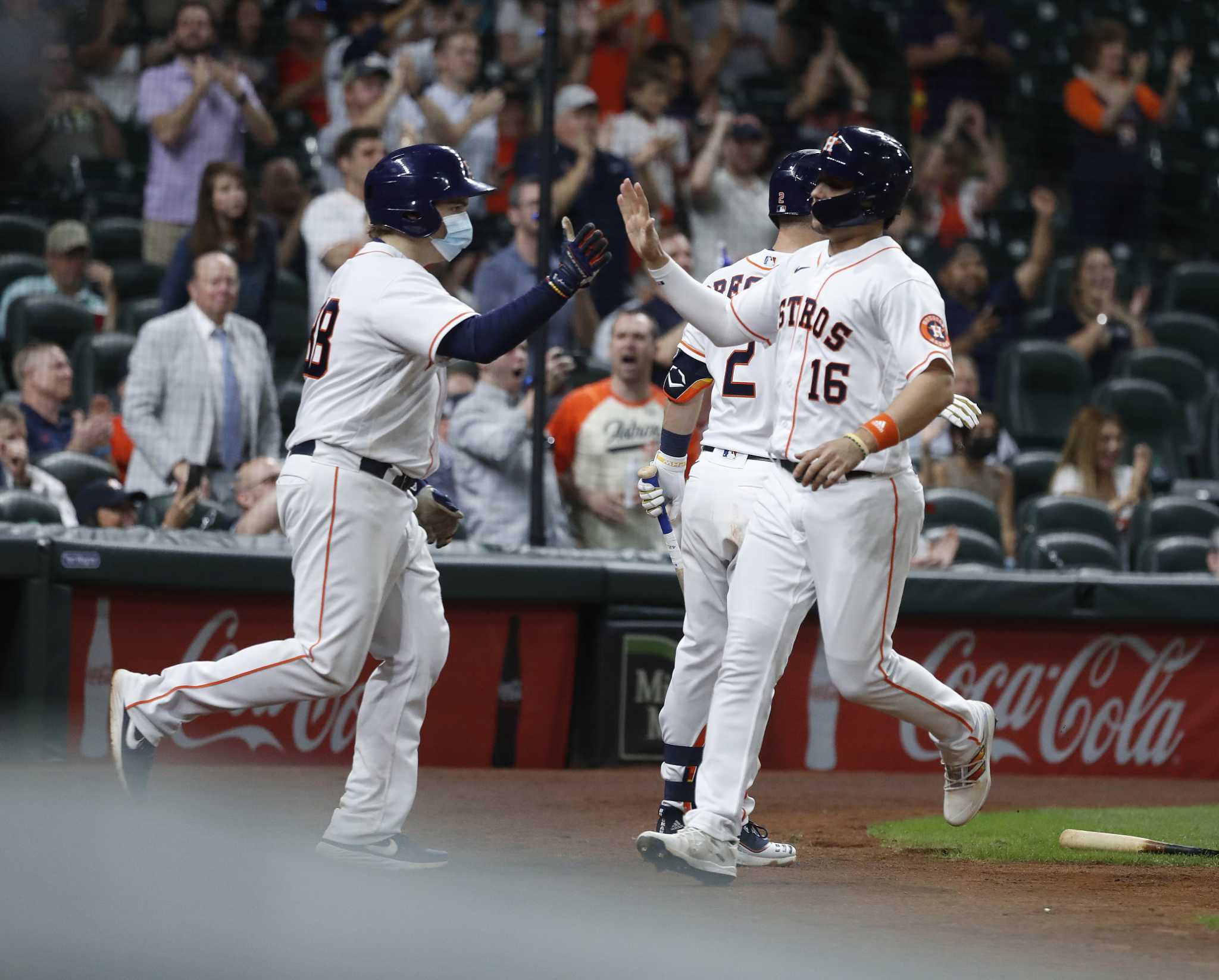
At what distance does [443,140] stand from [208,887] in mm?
6540

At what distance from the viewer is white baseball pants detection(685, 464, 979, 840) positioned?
15.0ft

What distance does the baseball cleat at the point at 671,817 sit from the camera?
5234mm

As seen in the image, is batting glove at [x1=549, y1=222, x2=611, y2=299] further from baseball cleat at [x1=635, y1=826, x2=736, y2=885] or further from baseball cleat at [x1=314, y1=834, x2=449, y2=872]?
baseball cleat at [x1=314, y1=834, x2=449, y2=872]

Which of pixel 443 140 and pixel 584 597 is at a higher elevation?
pixel 443 140

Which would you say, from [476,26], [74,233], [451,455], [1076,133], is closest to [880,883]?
[451,455]

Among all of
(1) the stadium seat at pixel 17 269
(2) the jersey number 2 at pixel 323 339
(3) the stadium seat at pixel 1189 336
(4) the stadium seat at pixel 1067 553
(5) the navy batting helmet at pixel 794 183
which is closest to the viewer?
(2) the jersey number 2 at pixel 323 339

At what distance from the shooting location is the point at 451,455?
816 centimetres

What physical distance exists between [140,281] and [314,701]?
359 centimetres

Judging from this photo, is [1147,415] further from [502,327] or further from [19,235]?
[502,327]

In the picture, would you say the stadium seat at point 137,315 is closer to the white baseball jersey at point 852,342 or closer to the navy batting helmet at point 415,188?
the navy batting helmet at point 415,188

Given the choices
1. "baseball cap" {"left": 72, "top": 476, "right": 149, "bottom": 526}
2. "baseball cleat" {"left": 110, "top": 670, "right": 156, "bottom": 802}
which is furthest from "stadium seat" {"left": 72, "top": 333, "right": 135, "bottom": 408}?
"baseball cleat" {"left": 110, "top": 670, "right": 156, "bottom": 802}

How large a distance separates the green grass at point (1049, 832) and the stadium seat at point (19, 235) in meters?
6.17

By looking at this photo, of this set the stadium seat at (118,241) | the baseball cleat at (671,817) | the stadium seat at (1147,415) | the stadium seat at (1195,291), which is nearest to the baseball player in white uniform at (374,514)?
the baseball cleat at (671,817)

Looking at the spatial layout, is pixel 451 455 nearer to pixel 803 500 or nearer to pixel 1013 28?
pixel 803 500
